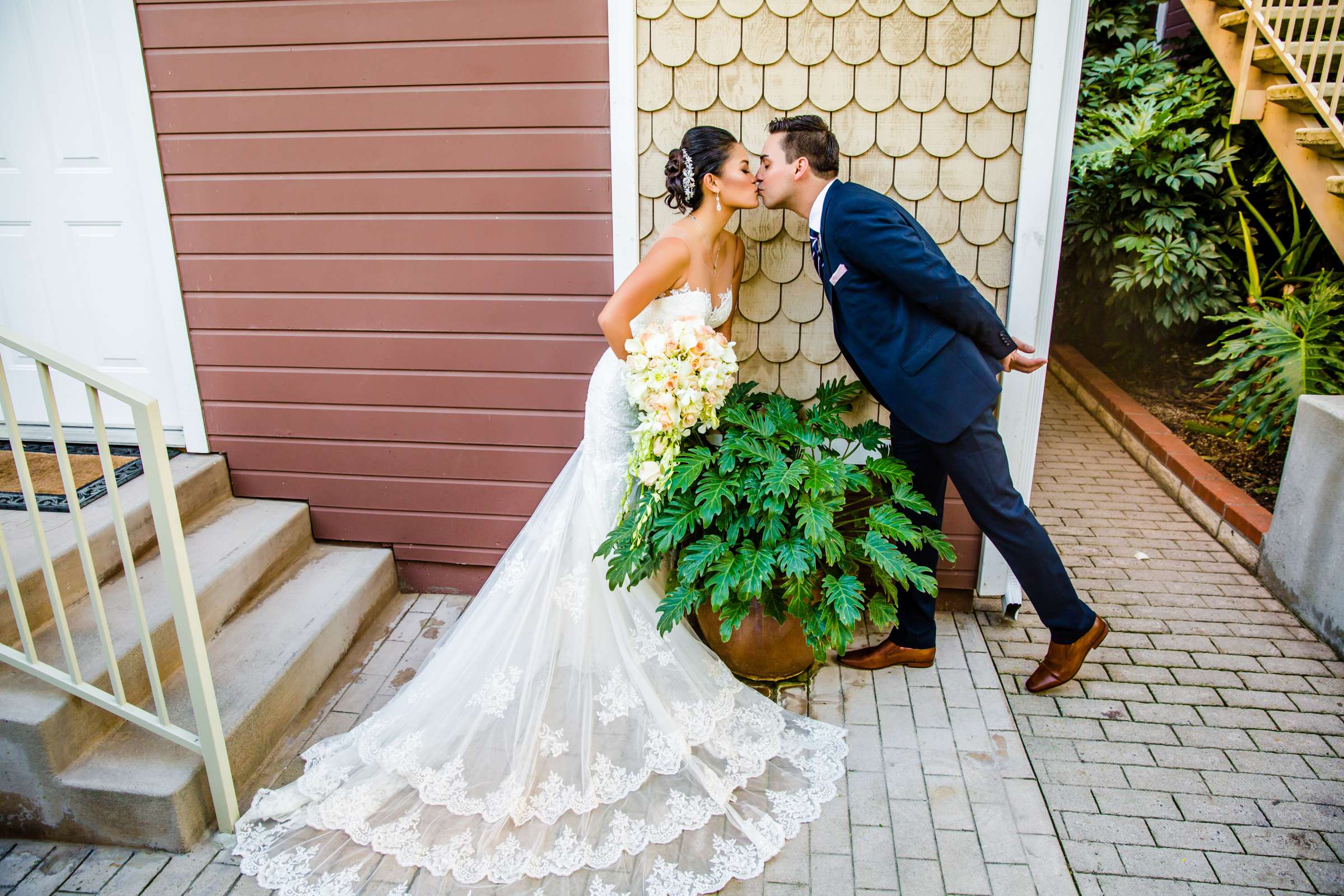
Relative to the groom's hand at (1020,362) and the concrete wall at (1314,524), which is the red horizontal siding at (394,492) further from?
the concrete wall at (1314,524)

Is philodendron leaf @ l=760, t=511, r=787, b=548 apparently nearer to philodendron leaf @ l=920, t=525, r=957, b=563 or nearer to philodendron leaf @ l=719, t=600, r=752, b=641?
philodendron leaf @ l=719, t=600, r=752, b=641

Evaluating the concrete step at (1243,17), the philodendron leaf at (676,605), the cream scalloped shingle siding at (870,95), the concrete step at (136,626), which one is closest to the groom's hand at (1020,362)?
the cream scalloped shingle siding at (870,95)

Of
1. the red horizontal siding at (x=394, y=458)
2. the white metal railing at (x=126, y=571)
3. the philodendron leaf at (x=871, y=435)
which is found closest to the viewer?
the white metal railing at (x=126, y=571)

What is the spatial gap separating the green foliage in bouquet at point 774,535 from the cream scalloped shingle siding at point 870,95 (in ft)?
2.65

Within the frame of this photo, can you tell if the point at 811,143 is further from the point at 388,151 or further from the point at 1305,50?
the point at 1305,50

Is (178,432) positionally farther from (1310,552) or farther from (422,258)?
(1310,552)

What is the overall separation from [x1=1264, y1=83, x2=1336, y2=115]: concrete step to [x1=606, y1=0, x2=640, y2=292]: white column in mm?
3748

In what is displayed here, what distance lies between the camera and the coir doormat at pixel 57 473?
3.07 m

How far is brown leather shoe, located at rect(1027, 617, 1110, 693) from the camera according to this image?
2951mm

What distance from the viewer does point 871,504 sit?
3.23 meters

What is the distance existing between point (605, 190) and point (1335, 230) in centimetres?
397

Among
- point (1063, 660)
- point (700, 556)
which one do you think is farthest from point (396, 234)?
point (1063, 660)

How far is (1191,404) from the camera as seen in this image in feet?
18.3

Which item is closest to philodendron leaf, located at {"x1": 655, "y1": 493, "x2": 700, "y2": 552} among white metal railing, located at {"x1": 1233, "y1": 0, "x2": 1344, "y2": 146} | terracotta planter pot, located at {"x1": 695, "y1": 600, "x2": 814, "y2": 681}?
terracotta planter pot, located at {"x1": 695, "y1": 600, "x2": 814, "y2": 681}
